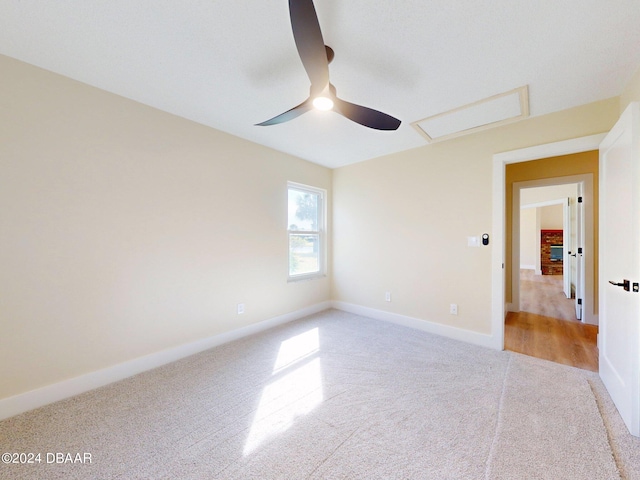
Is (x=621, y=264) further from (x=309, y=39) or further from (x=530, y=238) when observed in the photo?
(x=530, y=238)

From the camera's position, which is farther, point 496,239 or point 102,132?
point 496,239

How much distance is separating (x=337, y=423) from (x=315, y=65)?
7.04 ft

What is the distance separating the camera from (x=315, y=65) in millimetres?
1335

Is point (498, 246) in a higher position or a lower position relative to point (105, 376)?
higher

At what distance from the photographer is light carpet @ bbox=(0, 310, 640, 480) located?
1.28 metres

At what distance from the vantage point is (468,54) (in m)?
1.59

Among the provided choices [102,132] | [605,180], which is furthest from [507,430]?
[102,132]

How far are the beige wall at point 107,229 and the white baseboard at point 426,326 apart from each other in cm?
161

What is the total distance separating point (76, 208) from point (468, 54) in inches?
118

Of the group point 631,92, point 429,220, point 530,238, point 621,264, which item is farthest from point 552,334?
point 530,238

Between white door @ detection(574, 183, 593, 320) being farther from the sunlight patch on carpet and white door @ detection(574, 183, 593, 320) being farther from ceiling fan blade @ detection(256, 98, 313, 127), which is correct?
ceiling fan blade @ detection(256, 98, 313, 127)

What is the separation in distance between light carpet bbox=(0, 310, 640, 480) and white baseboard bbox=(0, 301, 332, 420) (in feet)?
0.24

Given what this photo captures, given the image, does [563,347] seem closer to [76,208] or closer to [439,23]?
[439,23]

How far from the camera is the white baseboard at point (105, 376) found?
1675mm
